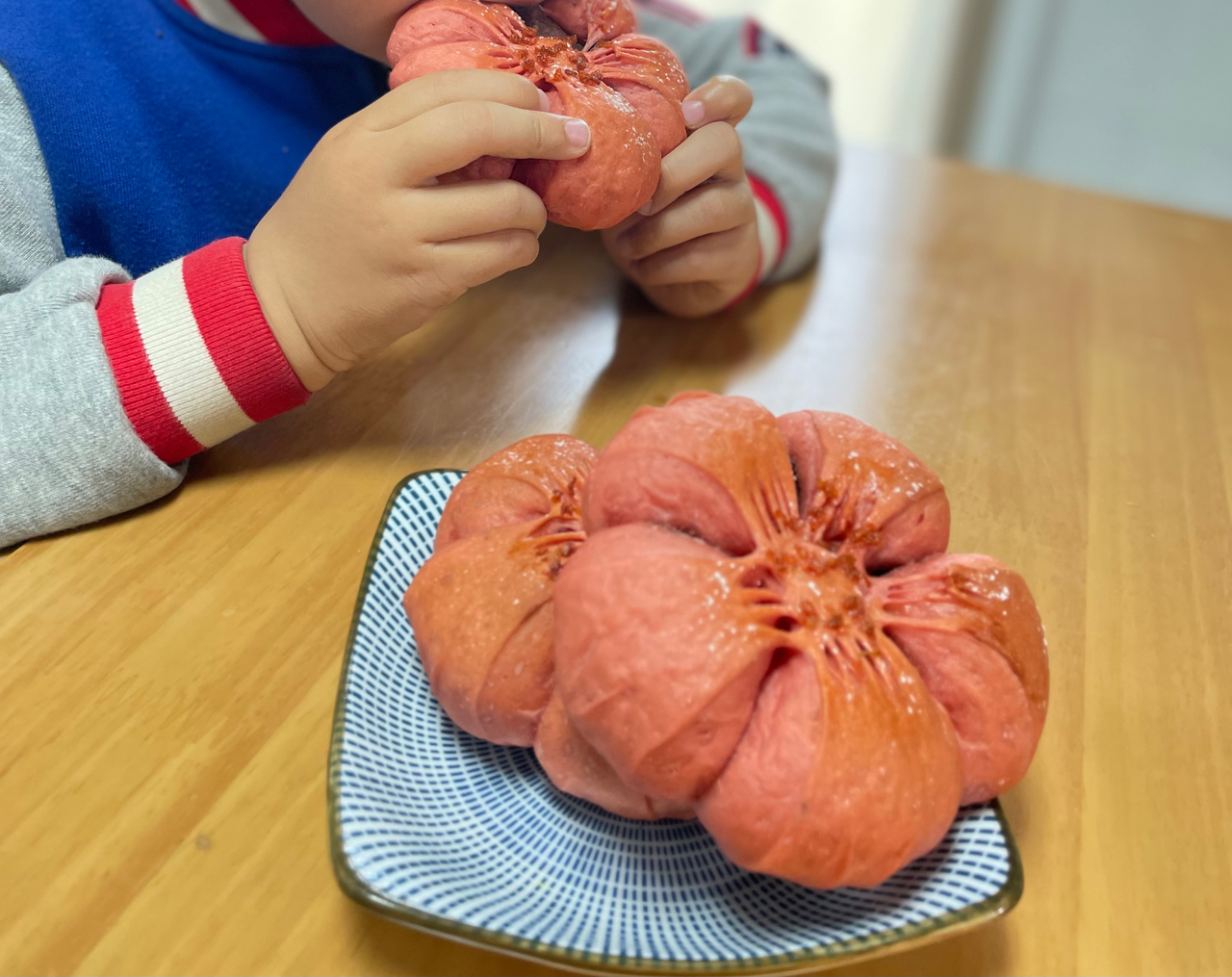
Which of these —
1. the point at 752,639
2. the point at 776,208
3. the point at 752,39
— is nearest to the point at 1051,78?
the point at 752,39

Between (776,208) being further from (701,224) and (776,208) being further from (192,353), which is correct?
(192,353)

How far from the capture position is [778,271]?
955 mm

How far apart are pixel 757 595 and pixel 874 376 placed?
51 cm

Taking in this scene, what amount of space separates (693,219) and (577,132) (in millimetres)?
250

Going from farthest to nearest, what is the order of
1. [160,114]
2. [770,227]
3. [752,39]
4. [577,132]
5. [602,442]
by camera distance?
1. [752,39]
2. [770,227]
3. [160,114]
4. [602,442]
5. [577,132]

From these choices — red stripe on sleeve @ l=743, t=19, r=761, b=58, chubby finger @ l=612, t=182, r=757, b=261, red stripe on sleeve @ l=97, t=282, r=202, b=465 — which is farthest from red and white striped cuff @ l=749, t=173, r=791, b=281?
red stripe on sleeve @ l=97, t=282, r=202, b=465

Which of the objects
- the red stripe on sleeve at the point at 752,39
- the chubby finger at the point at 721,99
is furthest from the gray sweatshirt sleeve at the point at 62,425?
the red stripe on sleeve at the point at 752,39

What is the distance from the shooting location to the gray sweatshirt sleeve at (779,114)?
0.98 meters

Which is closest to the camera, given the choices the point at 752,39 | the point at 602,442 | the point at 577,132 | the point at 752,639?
the point at 752,639

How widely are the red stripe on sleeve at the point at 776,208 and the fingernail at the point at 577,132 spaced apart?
429mm

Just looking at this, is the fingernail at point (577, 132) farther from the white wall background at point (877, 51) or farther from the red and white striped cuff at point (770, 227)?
the white wall background at point (877, 51)

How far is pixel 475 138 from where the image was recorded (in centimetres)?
55

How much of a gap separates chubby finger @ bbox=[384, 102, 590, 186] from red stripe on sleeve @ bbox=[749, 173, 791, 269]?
17.0 inches

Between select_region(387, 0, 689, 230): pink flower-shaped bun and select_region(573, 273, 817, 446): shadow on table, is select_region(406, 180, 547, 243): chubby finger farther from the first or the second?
select_region(573, 273, 817, 446): shadow on table
